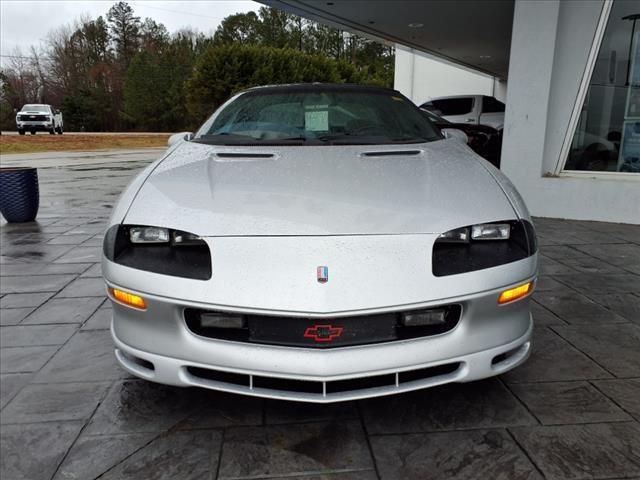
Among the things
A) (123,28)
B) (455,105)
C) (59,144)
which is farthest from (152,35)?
(455,105)

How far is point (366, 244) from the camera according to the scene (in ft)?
5.58

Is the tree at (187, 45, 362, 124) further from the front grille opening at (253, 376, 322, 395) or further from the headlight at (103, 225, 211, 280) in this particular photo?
the front grille opening at (253, 376, 322, 395)

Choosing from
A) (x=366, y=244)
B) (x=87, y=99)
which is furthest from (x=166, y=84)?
→ (x=366, y=244)

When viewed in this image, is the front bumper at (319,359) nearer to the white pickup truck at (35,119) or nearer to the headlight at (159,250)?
the headlight at (159,250)

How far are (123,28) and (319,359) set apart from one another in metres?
58.3

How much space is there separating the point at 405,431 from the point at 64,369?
1.67 meters

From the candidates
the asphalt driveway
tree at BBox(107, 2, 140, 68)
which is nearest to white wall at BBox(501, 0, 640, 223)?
the asphalt driveway

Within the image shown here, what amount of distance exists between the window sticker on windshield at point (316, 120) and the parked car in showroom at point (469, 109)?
897cm

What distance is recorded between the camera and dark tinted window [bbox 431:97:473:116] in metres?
11.6

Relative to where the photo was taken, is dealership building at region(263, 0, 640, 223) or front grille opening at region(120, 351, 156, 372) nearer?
front grille opening at region(120, 351, 156, 372)

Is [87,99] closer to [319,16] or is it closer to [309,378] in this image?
[319,16]

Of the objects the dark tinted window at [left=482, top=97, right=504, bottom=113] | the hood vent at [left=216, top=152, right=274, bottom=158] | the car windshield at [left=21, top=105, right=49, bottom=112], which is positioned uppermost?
the car windshield at [left=21, top=105, right=49, bottom=112]

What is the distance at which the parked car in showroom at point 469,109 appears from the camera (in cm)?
1141

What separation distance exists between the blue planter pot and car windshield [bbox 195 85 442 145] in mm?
3993
